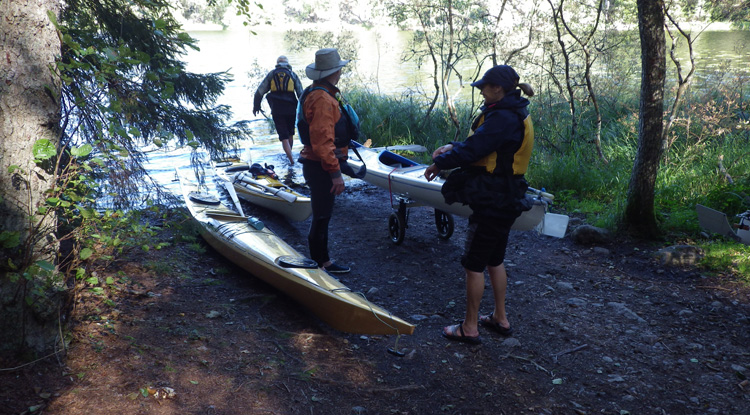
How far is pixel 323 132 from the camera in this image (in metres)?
3.85

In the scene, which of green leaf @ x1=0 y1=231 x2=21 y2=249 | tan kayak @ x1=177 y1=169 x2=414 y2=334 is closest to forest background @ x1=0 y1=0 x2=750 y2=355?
green leaf @ x1=0 y1=231 x2=21 y2=249

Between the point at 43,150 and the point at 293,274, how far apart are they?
178 centimetres

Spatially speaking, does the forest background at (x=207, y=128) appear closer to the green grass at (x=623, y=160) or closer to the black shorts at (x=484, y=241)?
the green grass at (x=623, y=160)

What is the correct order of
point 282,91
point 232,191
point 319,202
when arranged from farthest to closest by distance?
point 282,91, point 232,191, point 319,202

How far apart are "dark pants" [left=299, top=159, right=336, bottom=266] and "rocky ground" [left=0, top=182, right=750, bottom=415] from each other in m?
0.38

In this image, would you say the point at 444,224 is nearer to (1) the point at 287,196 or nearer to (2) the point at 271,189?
(1) the point at 287,196

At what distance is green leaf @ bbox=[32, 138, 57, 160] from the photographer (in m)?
2.23

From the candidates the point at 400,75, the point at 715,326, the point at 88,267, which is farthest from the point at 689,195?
the point at 400,75

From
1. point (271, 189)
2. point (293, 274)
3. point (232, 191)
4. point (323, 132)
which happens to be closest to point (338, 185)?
point (323, 132)

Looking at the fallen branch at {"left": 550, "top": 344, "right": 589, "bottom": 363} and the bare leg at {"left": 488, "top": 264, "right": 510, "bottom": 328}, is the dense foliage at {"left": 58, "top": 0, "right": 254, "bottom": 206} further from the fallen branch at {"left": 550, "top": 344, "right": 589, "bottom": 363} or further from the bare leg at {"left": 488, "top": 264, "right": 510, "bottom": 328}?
the fallen branch at {"left": 550, "top": 344, "right": 589, "bottom": 363}

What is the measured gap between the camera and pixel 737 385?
2.91m

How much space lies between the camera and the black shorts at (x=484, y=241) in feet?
10.4

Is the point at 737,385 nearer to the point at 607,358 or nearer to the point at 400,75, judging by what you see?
the point at 607,358

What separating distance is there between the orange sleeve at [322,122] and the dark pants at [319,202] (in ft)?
0.59
